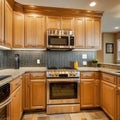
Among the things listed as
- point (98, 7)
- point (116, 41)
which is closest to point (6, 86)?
point (98, 7)

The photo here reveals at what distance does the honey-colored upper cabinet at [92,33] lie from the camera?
384cm

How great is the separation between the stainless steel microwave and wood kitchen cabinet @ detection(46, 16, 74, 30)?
0.19 metres

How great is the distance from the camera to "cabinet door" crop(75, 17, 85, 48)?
12.4 ft

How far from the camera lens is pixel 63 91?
3.28 m

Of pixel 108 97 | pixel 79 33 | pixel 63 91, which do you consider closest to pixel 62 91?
pixel 63 91

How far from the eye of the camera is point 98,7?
11.5ft

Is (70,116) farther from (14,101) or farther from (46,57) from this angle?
(46,57)

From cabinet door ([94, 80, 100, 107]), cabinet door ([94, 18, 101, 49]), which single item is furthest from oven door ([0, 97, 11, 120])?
cabinet door ([94, 18, 101, 49])

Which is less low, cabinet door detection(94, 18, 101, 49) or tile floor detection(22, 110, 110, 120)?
cabinet door detection(94, 18, 101, 49)

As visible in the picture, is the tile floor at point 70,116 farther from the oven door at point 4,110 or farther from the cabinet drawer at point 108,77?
the oven door at point 4,110

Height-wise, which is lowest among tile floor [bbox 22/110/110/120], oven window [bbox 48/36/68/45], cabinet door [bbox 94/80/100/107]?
tile floor [bbox 22/110/110/120]

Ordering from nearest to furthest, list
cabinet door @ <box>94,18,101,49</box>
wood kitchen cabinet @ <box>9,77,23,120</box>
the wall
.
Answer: wood kitchen cabinet @ <box>9,77,23,120</box> → cabinet door @ <box>94,18,101,49</box> → the wall

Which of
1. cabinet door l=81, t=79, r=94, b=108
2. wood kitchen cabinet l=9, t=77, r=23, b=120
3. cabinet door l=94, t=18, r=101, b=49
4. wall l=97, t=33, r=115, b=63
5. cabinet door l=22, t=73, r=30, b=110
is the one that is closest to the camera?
wood kitchen cabinet l=9, t=77, r=23, b=120

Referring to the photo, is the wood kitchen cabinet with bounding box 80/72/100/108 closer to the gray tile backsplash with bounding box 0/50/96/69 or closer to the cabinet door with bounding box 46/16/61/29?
the gray tile backsplash with bounding box 0/50/96/69
